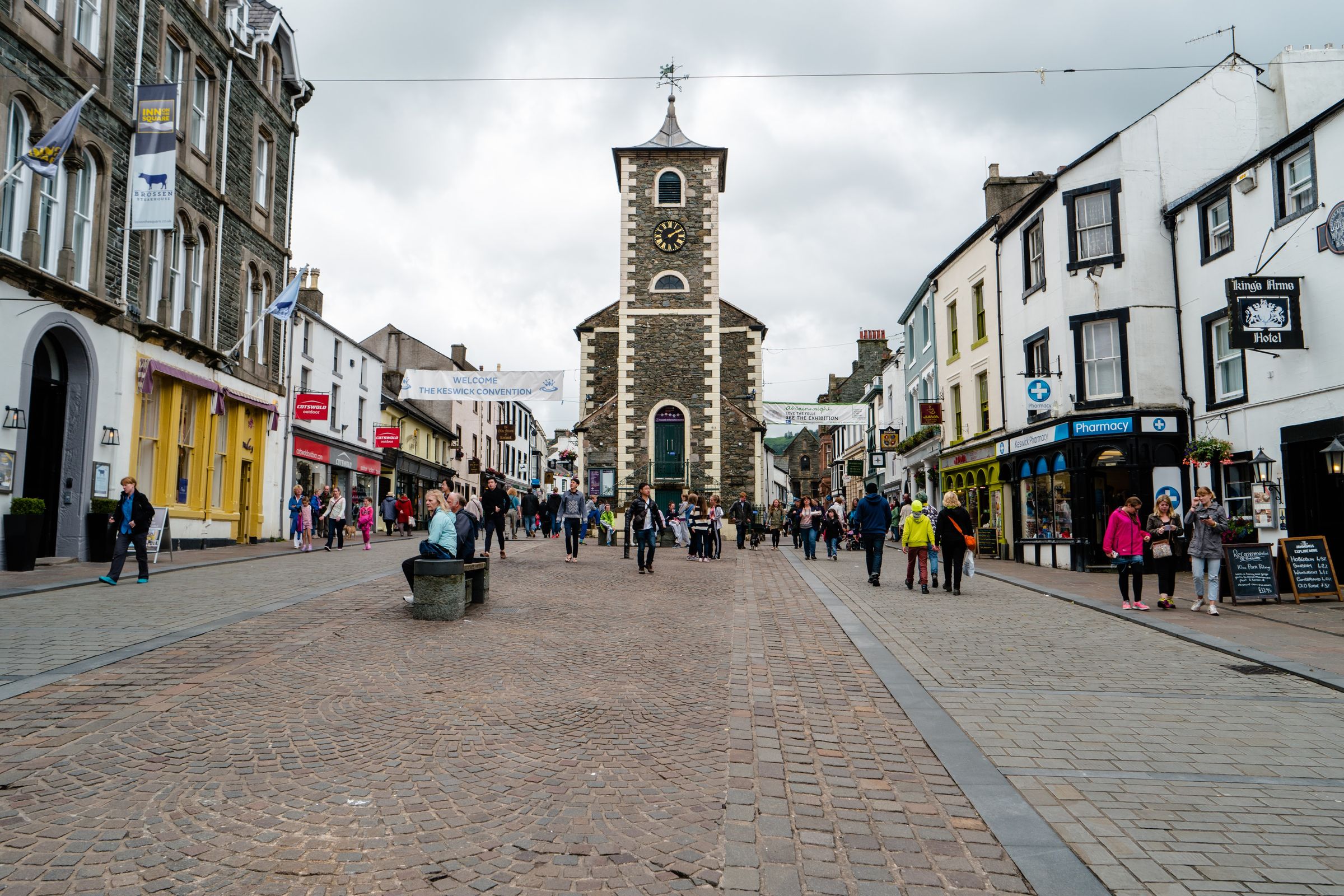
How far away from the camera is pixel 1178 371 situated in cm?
1911

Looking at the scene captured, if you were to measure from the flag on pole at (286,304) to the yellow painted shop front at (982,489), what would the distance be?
17719 mm

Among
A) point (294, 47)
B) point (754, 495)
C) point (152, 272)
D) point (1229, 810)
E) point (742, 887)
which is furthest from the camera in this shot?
point (754, 495)

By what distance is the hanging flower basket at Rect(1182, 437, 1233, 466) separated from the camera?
17000mm

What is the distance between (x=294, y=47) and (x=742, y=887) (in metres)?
28.7

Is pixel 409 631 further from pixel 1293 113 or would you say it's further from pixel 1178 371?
pixel 1293 113

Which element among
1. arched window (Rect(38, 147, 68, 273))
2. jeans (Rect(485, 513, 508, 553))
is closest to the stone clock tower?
jeans (Rect(485, 513, 508, 553))

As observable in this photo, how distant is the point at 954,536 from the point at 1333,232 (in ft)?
25.1

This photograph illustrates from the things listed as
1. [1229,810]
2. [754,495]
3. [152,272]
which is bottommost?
[1229,810]

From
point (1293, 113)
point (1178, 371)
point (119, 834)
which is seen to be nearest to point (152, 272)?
point (119, 834)

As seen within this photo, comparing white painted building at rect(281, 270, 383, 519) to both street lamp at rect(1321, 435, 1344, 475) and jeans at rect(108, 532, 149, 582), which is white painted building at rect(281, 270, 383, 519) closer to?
jeans at rect(108, 532, 149, 582)

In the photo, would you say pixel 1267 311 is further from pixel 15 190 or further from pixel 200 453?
pixel 200 453

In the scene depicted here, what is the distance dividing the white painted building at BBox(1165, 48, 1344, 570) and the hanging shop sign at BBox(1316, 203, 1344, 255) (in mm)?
26

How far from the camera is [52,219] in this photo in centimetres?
1564

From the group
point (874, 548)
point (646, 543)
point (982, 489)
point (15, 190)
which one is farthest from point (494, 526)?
point (982, 489)
